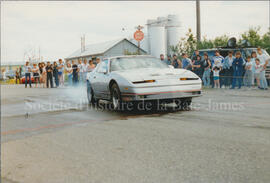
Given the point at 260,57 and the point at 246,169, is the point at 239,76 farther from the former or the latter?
the point at 246,169

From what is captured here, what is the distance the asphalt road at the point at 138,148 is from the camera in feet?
12.3

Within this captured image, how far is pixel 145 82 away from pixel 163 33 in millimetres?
38340

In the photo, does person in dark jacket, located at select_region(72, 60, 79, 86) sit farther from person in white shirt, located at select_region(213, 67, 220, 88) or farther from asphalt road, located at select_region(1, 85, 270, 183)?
asphalt road, located at select_region(1, 85, 270, 183)

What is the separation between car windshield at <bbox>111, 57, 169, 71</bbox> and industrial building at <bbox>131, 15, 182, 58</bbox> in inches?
1375

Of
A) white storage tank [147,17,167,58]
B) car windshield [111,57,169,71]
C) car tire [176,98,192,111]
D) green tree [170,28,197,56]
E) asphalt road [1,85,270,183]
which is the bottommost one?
asphalt road [1,85,270,183]

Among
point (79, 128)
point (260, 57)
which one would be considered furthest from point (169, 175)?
point (260, 57)

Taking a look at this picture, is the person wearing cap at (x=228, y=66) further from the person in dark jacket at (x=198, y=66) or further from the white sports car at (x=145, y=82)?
the white sports car at (x=145, y=82)

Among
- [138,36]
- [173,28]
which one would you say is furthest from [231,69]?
[173,28]

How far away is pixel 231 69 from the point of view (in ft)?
53.6

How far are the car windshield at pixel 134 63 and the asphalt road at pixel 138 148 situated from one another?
5.67 feet

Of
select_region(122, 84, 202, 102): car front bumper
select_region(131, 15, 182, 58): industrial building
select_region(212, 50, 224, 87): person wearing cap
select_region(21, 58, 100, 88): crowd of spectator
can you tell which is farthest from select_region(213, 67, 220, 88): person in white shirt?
select_region(131, 15, 182, 58): industrial building

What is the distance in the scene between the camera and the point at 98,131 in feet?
20.9

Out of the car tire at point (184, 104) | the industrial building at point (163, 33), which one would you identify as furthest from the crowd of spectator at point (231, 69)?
the industrial building at point (163, 33)

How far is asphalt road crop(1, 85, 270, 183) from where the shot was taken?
3.75 metres
